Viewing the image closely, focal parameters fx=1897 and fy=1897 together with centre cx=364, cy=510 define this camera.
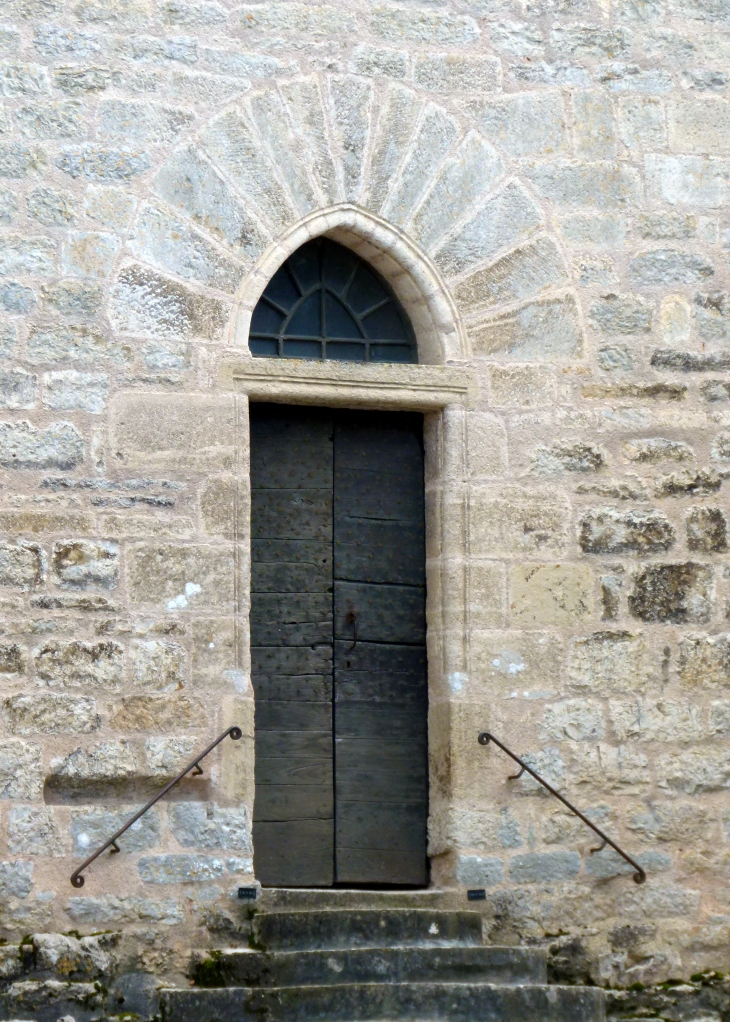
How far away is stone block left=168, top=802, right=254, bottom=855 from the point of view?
700cm

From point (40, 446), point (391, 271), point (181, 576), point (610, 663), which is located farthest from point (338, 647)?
point (391, 271)

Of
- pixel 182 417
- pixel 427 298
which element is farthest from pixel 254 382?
pixel 427 298

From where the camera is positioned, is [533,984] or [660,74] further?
[660,74]

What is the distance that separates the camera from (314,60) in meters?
7.61

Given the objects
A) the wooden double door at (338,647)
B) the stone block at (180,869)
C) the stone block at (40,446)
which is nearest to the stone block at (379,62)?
the wooden double door at (338,647)

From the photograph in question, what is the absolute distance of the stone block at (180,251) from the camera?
288 inches

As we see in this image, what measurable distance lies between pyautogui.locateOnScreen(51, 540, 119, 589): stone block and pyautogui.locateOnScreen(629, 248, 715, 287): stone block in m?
2.47

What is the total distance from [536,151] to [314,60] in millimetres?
988

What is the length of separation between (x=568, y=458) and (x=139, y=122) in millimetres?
2157

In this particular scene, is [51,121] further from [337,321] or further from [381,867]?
[381,867]

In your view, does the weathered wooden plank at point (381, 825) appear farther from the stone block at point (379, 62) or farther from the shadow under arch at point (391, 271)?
the stone block at point (379, 62)

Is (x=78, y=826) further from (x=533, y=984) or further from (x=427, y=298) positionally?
(x=427, y=298)

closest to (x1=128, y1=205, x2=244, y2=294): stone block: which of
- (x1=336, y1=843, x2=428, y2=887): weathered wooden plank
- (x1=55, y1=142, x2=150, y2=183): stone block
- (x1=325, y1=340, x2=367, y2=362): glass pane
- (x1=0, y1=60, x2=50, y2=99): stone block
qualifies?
(x1=55, y1=142, x2=150, y2=183): stone block

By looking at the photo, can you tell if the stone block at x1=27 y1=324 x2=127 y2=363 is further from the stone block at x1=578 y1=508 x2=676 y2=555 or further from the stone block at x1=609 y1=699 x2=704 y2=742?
the stone block at x1=609 y1=699 x2=704 y2=742
